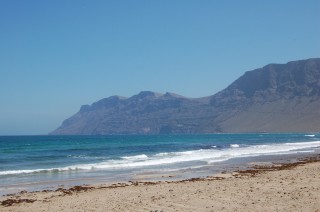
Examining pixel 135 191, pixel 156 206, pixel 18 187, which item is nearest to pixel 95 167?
pixel 18 187

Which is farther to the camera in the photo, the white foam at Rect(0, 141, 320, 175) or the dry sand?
the white foam at Rect(0, 141, 320, 175)

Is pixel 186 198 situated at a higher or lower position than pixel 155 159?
higher

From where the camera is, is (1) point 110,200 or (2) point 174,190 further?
(2) point 174,190

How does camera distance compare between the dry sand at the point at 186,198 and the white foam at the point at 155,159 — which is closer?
the dry sand at the point at 186,198

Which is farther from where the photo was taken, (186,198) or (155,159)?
(155,159)

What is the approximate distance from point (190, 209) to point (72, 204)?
3957 mm

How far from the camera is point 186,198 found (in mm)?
13523

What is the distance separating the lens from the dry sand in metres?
12.0

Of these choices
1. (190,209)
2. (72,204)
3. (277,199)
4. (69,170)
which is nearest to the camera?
(190,209)

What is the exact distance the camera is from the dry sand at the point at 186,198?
12031 millimetres

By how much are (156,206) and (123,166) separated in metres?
16.9

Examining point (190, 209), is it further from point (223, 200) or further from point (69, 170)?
point (69, 170)

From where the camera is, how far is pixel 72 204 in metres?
13.5

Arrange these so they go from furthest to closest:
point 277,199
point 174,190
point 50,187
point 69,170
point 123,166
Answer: point 123,166 → point 69,170 → point 50,187 → point 174,190 → point 277,199
